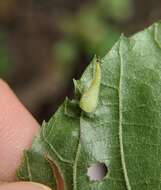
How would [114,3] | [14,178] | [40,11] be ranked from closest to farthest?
[14,178] → [114,3] → [40,11]

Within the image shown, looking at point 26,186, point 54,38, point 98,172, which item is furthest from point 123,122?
point 54,38

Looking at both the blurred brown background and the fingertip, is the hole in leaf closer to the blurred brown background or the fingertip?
the fingertip

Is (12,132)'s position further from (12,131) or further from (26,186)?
(26,186)

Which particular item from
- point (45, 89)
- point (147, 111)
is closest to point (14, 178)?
point (147, 111)

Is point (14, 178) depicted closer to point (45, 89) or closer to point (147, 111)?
point (147, 111)

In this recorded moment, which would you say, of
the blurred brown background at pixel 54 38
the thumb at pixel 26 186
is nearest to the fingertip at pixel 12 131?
the thumb at pixel 26 186

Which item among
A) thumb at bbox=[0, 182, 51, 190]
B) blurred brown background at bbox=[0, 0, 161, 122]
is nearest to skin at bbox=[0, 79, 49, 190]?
thumb at bbox=[0, 182, 51, 190]
